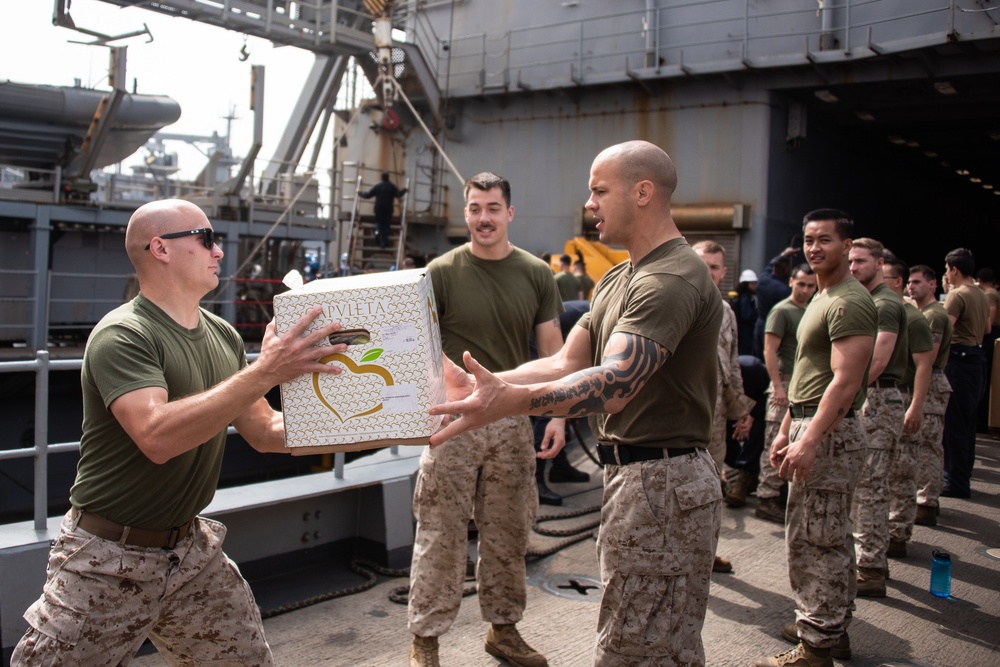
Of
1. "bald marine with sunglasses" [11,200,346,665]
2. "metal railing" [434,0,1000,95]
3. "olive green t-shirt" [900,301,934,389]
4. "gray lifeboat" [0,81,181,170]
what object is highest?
"metal railing" [434,0,1000,95]

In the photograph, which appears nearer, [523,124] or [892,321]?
[892,321]

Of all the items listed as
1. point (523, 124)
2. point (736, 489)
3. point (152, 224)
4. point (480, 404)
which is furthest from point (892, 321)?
point (523, 124)

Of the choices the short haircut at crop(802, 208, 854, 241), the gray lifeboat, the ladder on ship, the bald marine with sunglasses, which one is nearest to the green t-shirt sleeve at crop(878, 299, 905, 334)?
the short haircut at crop(802, 208, 854, 241)

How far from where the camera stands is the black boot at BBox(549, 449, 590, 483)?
7.83m

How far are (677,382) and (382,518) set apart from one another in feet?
10.7

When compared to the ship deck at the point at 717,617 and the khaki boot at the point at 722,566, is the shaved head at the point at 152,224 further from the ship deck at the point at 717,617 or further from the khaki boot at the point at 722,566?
the khaki boot at the point at 722,566

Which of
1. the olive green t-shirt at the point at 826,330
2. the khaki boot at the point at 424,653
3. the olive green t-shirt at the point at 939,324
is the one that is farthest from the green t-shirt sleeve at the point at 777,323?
the khaki boot at the point at 424,653

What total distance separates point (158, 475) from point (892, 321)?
4490mm

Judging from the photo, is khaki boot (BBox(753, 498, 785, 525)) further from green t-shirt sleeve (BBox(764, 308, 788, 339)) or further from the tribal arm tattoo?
the tribal arm tattoo

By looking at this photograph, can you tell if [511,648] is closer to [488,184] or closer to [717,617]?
[717,617]

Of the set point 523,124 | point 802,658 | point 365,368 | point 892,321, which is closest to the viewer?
point 365,368

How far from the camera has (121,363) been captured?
8.16 feet

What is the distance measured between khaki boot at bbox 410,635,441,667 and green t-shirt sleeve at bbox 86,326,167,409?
6.44 feet

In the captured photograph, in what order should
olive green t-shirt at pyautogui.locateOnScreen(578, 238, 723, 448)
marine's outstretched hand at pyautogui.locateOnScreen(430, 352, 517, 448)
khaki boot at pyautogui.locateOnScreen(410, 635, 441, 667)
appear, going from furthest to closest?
khaki boot at pyautogui.locateOnScreen(410, 635, 441, 667) < olive green t-shirt at pyautogui.locateOnScreen(578, 238, 723, 448) < marine's outstretched hand at pyautogui.locateOnScreen(430, 352, 517, 448)
